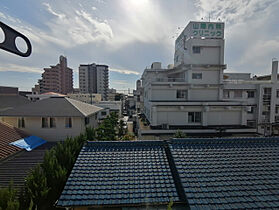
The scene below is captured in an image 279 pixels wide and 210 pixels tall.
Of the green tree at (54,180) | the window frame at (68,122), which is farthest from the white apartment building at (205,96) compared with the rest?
the green tree at (54,180)

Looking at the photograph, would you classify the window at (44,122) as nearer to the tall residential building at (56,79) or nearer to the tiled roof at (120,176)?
the tiled roof at (120,176)

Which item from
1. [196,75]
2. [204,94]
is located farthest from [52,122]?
[204,94]

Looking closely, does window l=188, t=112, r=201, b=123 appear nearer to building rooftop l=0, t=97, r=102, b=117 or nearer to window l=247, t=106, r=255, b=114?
building rooftop l=0, t=97, r=102, b=117

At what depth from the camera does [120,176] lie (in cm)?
491

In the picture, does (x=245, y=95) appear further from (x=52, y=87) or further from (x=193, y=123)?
(x=52, y=87)

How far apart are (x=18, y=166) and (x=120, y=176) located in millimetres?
8393

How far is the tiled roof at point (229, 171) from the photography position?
3.99 meters

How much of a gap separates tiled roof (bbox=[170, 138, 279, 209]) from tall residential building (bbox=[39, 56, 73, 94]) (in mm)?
77195

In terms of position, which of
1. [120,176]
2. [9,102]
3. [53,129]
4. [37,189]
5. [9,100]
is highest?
[9,100]

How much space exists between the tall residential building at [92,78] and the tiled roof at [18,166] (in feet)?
234

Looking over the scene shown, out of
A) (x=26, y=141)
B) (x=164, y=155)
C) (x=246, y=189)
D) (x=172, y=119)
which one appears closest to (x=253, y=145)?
(x=246, y=189)

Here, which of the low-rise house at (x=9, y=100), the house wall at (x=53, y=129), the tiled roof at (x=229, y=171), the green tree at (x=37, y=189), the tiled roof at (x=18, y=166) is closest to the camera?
the tiled roof at (x=229, y=171)

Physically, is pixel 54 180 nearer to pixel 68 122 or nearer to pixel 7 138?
pixel 7 138

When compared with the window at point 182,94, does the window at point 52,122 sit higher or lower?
lower
